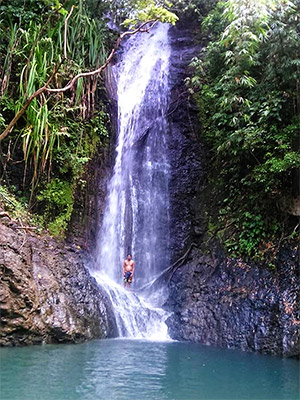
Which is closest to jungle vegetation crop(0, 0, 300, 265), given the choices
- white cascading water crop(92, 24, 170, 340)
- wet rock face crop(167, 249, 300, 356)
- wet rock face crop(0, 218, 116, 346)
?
wet rock face crop(167, 249, 300, 356)

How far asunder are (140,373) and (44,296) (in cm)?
271

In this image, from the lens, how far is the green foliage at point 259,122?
7.83m

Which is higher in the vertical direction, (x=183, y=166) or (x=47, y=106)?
(x=47, y=106)

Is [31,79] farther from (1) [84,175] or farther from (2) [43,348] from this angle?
(2) [43,348]

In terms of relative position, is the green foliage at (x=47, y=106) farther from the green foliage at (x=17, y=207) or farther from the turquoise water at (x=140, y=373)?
the turquoise water at (x=140, y=373)

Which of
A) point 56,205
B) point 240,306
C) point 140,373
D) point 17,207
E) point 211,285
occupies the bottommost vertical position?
point 140,373

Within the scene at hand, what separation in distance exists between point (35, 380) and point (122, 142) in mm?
7946

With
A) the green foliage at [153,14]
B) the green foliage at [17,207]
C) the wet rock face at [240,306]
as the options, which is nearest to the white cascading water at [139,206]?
the wet rock face at [240,306]

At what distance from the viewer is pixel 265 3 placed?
7836 millimetres

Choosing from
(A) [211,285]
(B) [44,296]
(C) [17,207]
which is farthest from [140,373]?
(C) [17,207]

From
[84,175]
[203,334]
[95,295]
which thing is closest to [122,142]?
[84,175]

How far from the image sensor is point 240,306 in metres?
7.50

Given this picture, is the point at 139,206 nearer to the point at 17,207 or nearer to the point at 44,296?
the point at 17,207

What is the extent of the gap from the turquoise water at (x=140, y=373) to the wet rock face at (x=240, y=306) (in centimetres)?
42
